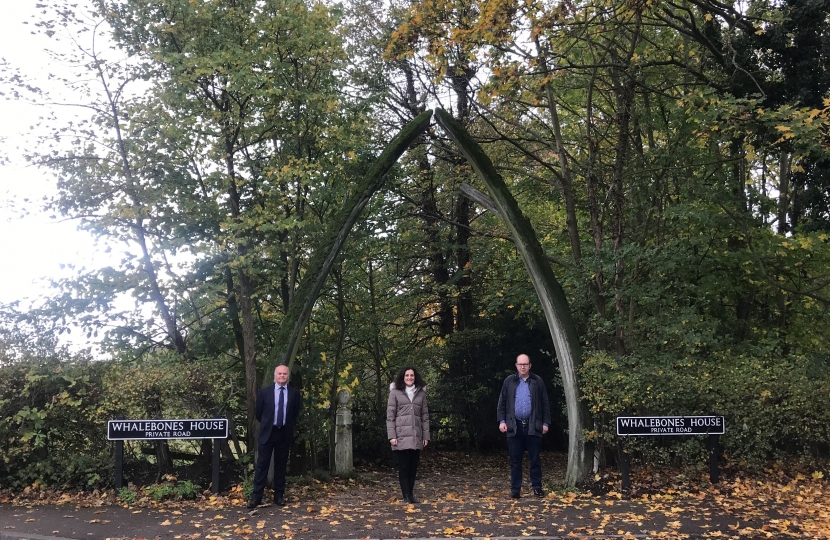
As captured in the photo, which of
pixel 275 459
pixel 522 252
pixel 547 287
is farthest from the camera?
pixel 522 252

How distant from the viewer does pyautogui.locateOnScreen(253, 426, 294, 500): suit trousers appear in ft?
25.8

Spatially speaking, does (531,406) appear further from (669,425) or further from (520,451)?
(669,425)

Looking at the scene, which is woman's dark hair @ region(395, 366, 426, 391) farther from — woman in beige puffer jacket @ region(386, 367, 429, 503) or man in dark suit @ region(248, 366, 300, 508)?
man in dark suit @ region(248, 366, 300, 508)

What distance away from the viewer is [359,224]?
11.8 m

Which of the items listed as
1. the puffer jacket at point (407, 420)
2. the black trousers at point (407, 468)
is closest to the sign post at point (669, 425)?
the puffer jacket at point (407, 420)

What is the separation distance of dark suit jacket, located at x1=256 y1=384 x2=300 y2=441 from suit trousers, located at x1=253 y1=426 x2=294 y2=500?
0.06m

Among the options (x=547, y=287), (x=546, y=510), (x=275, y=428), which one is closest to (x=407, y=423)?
(x=275, y=428)

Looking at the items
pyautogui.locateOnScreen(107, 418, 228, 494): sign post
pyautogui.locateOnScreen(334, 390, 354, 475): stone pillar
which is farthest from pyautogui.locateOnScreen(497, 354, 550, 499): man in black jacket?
pyautogui.locateOnScreen(334, 390, 354, 475): stone pillar

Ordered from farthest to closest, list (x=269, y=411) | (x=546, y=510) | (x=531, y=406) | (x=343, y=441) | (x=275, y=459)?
(x=343, y=441) < (x=531, y=406) < (x=275, y=459) < (x=269, y=411) < (x=546, y=510)

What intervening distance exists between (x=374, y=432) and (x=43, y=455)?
23.5ft

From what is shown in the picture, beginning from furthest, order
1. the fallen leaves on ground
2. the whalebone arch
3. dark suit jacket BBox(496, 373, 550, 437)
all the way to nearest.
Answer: the whalebone arch, dark suit jacket BBox(496, 373, 550, 437), the fallen leaves on ground

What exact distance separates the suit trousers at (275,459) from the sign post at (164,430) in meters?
0.67

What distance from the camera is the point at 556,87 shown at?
13.1 meters

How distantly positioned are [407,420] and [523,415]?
4.80ft
